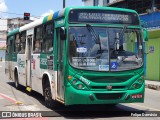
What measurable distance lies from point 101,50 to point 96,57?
242 mm

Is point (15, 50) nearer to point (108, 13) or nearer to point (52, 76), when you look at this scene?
point (52, 76)

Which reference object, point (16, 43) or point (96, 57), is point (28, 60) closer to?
point (16, 43)


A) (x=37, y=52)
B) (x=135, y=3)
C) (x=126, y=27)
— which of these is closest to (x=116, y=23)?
(x=126, y=27)

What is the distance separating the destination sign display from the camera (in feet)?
33.9

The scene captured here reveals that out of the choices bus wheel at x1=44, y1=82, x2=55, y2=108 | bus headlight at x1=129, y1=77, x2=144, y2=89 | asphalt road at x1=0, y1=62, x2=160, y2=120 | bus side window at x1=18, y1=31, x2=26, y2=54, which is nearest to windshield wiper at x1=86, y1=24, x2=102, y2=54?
bus headlight at x1=129, y1=77, x2=144, y2=89

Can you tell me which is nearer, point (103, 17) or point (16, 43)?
point (103, 17)

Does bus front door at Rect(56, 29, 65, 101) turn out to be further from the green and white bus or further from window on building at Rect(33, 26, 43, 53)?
window on building at Rect(33, 26, 43, 53)

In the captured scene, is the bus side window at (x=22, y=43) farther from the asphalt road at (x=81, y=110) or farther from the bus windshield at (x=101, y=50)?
the bus windshield at (x=101, y=50)

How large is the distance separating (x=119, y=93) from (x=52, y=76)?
2.22m

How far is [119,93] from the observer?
33.6 feet

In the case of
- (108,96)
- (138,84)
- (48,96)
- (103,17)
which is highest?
(103,17)

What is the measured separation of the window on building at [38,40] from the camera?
515 inches

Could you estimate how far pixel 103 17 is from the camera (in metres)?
10.5

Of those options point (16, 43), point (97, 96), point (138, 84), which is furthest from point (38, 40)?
point (16, 43)
